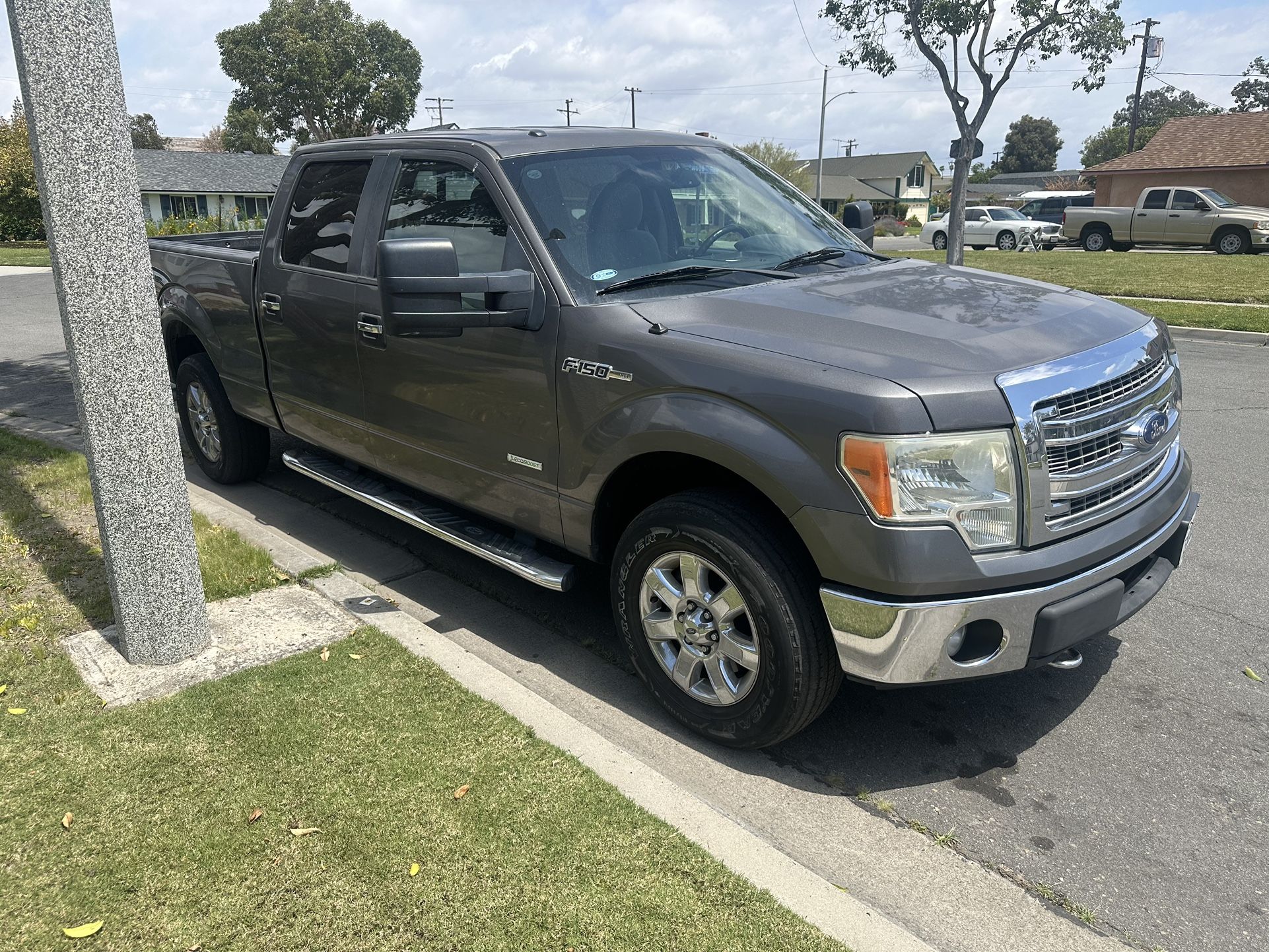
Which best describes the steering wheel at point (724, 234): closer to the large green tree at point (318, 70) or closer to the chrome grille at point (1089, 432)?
the chrome grille at point (1089, 432)

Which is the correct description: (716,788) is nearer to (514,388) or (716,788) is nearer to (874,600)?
(874,600)

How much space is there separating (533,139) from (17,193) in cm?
3960

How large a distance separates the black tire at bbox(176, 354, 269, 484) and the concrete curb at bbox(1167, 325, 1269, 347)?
9.71m

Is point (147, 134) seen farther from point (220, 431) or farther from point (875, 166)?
point (220, 431)

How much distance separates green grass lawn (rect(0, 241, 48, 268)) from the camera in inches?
1012

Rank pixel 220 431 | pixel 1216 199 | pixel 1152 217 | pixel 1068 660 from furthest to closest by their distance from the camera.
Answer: pixel 1152 217
pixel 1216 199
pixel 220 431
pixel 1068 660

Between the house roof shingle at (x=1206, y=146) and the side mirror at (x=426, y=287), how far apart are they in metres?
40.5

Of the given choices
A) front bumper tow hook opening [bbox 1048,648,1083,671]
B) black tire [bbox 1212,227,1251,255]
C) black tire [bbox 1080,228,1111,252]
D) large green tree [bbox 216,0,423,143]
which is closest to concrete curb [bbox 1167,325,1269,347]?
front bumper tow hook opening [bbox 1048,648,1083,671]

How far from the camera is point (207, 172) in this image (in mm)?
55625

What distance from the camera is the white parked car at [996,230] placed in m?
31.5

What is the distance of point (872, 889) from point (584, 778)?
2.94 feet

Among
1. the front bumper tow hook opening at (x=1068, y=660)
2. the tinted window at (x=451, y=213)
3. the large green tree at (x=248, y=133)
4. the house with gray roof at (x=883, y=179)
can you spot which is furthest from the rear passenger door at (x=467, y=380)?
the house with gray roof at (x=883, y=179)

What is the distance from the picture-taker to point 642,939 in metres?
2.45

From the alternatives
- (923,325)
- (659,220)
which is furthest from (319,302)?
(923,325)
